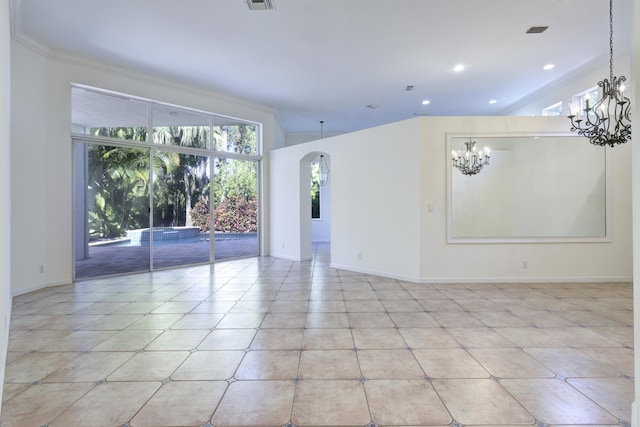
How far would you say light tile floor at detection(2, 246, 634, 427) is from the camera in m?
1.81

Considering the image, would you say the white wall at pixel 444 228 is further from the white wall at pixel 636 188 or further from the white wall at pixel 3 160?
the white wall at pixel 3 160

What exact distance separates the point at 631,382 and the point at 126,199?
6668 mm

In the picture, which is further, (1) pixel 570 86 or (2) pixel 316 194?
(2) pixel 316 194

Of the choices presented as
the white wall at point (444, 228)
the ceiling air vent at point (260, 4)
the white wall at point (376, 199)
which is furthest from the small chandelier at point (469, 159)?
the ceiling air vent at point (260, 4)

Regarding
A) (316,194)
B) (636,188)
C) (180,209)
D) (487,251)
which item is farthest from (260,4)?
(316,194)

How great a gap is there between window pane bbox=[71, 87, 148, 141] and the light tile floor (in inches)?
107

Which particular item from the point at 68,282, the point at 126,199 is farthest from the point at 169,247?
the point at 68,282

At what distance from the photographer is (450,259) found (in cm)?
488

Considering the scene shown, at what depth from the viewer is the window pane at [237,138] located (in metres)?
6.79

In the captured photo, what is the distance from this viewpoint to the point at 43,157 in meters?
4.56

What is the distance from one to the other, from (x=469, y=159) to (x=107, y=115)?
6.18 meters

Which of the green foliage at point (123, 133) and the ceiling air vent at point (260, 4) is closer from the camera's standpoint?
the ceiling air vent at point (260, 4)

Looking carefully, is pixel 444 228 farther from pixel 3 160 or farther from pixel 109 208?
pixel 109 208

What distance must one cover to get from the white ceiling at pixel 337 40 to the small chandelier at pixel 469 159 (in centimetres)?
150
